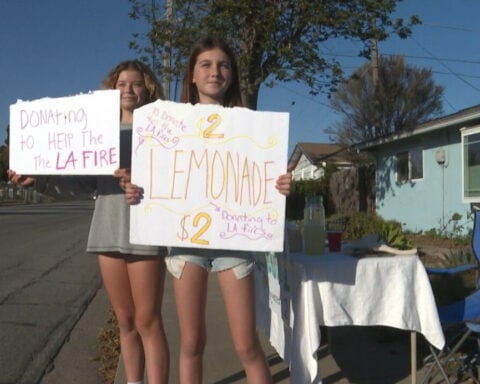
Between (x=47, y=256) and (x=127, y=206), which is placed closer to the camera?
(x=127, y=206)

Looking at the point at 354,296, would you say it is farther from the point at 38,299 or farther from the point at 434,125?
the point at 434,125

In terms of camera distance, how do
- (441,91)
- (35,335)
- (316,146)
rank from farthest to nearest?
1. (316,146)
2. (441,91)
3. (35,335)

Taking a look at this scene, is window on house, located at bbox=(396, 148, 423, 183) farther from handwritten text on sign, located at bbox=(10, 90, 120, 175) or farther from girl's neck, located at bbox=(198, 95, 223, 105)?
handwritten text on sign, located at bbox=(10, 90, 120, 175)

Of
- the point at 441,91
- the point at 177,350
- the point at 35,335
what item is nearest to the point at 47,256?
the point at 35,335

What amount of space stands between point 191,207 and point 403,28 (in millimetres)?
12690

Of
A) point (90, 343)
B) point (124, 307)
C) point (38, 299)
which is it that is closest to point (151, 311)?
point (124, 307)

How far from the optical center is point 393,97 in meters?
30.3

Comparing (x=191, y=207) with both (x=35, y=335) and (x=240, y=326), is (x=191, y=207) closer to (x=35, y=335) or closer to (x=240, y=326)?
(x=240, y=326)

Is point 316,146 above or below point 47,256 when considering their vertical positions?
above

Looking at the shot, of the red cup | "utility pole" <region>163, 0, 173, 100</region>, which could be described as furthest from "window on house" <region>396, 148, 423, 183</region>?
the red cup

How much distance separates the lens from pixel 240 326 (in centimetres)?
284

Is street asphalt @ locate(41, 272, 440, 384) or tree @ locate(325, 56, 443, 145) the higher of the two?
tree @ locate(325, 56, 443, 145)

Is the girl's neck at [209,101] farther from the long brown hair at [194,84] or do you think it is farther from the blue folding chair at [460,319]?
the blue folding chair at [460,319]

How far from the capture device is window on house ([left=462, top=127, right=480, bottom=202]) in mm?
12750
